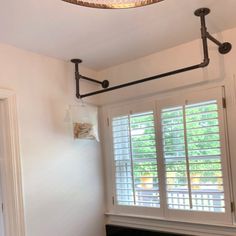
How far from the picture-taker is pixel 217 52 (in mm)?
2180

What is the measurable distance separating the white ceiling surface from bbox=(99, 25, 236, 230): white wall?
92mm

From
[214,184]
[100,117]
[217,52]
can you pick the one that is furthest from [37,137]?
[217,52]

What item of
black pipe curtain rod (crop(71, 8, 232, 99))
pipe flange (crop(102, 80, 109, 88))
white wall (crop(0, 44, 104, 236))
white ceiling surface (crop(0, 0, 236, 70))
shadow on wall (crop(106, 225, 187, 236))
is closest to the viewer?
white ceiling surface (crop(0, 0, 236, 70))

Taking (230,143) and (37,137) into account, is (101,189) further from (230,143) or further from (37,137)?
(230,143)

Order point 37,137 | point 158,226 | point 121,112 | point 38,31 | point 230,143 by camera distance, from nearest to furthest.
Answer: point 38,31, point 230,143, point 37,137, point 158,226, point 121,112

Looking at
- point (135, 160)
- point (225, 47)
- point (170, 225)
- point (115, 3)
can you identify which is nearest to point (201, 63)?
point (225, 47)

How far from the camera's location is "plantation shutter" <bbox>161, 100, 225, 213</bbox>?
2141 mm

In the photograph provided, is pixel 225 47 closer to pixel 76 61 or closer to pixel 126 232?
pixel 76 61

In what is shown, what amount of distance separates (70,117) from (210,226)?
1.38 metres

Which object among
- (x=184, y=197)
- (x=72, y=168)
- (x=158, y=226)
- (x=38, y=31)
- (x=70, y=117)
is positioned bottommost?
(x=158, y=226)

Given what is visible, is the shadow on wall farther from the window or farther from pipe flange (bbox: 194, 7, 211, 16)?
pipe flange (bbox: 194, 7, 211, 16)

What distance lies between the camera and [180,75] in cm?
235

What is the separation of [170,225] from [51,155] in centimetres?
110

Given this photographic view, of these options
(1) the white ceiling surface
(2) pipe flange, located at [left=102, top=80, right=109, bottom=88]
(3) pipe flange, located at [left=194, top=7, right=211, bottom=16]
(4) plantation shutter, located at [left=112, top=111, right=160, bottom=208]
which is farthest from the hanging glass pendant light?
(2) pipe flange, located at [left=102, top=80, right=109, bottom=88]
